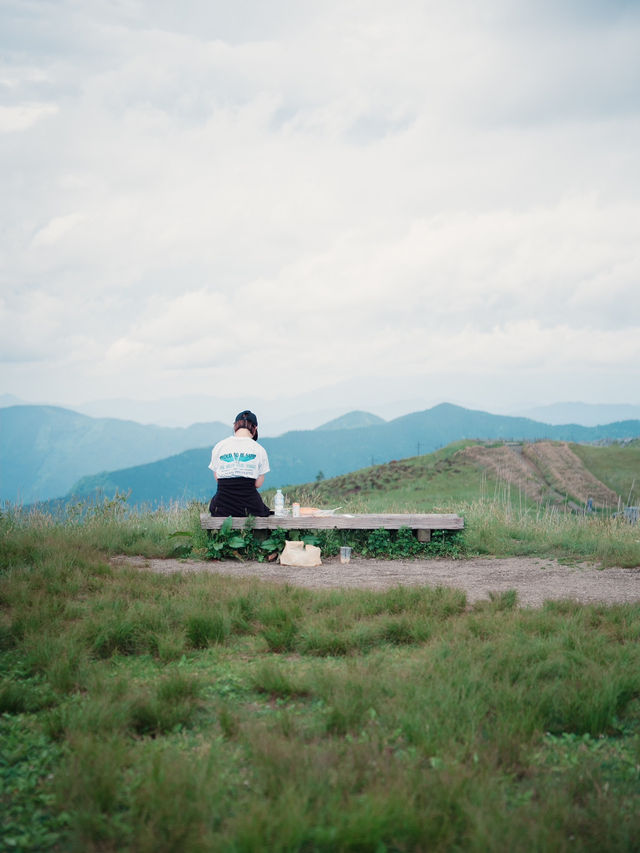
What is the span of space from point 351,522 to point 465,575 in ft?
5.84

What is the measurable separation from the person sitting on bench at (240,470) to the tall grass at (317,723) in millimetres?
3036

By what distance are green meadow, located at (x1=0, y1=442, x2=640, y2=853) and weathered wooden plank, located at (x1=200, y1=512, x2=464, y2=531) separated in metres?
2.47

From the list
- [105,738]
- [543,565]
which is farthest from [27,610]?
[543,565]

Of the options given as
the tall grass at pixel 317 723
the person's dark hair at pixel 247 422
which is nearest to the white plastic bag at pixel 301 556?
the person's dark hair at pixel 247 422

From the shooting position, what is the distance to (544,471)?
48375 millimetres

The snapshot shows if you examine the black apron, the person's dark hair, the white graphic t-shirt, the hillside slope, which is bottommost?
the hillside slope

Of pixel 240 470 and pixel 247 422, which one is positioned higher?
pixel 247 422

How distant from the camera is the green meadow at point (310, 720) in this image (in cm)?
241

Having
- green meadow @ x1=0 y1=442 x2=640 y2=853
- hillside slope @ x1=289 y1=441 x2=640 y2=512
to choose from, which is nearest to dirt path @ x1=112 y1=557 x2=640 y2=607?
green meadow @ x1=0 y1=442 x2=640 y2=853

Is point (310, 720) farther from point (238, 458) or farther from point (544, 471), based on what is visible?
point (544, 471)

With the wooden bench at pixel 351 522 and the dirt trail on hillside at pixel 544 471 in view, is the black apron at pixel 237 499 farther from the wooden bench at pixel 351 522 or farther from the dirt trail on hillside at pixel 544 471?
the dirt trail on hillside at pixel 544 471

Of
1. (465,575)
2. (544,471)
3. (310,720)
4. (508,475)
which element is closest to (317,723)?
(310,720)

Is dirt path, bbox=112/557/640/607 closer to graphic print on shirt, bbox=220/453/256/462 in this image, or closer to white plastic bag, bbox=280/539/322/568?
white plastic bag, bbox=280/539/322/568

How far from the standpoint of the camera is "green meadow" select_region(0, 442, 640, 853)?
2.41m
